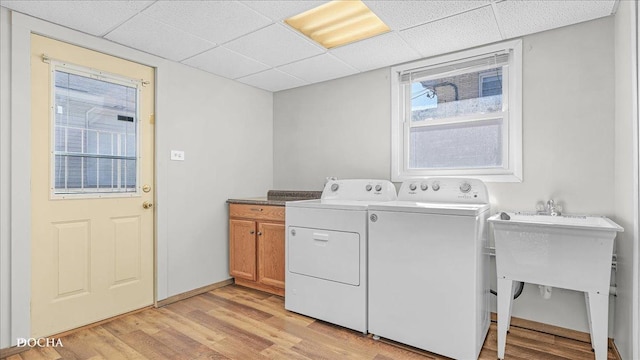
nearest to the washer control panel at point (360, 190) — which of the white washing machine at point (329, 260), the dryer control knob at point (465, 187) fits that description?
the white washing machine at point (329, 260)

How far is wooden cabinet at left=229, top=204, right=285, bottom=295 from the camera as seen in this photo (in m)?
2.98

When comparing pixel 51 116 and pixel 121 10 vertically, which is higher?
pixel 121 10

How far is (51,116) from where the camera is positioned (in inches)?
88.0

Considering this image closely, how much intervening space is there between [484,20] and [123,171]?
2.92m

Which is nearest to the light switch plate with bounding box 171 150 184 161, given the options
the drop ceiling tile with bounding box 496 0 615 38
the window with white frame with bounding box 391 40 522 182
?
the window with white frame with bounding box 391 40 522 182

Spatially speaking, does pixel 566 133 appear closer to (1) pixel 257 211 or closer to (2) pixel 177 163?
(1) pixel 257 211

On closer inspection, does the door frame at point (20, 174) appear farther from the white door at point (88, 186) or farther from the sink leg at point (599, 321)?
the sink leg at point (599, 321)

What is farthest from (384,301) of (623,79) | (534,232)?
(623,79)

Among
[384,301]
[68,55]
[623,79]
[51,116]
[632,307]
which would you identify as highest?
[68,55]

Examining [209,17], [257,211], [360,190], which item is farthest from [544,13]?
[257,211]

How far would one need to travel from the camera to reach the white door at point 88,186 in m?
2.20

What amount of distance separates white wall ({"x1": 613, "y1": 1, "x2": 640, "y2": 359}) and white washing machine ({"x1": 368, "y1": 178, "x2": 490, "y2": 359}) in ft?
2.29

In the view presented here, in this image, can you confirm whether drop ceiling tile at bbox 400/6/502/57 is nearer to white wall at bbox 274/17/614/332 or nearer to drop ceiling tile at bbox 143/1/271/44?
white wall at bbox 274/17/614/332

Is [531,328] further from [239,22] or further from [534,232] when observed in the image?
[239,22]
